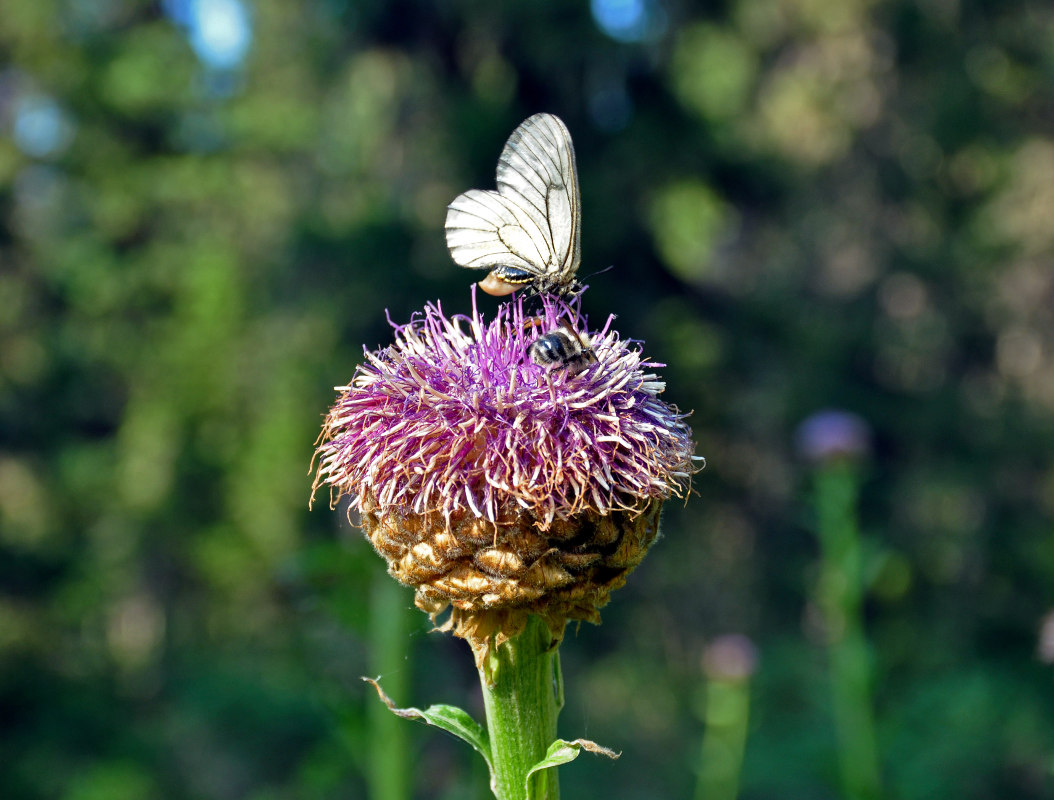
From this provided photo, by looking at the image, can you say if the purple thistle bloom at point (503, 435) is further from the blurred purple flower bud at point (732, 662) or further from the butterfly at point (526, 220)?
the blurred purple flower bud at point (732, 662)

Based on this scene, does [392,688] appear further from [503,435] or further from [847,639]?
[503,435]

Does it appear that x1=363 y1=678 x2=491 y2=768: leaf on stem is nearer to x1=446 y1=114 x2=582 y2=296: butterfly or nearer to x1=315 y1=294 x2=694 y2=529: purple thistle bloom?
x1=315 y1=294 x2=694 y2=529: purple thistle bloom

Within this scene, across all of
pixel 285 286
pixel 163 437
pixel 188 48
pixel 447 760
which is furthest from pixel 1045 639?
pixel 188 48

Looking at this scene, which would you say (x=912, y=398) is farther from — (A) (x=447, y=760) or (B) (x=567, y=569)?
(B) (x=567, y=569)

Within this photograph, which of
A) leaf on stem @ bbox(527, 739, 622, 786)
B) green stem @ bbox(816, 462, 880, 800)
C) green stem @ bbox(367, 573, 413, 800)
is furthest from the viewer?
green stem @ bbox(816, 462, 880, 800)

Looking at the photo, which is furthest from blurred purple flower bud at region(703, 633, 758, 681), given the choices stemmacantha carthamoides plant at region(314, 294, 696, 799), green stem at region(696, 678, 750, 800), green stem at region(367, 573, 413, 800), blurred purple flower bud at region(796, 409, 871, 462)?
stemmacantha carthamoides plant at region(314, 294, 696, 799)

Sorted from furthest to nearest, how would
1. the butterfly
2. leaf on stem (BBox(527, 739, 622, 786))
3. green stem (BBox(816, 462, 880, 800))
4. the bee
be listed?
1. green stem (BBox(816, 462, 880, 800))
2. the butterfly
3. the bee
4. leaf on stem (BBox(527, 739, 622, 786))
